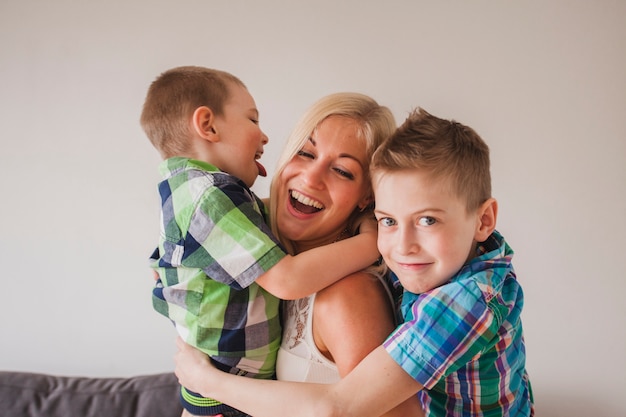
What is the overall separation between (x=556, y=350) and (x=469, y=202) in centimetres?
175

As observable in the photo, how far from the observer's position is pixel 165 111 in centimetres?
145

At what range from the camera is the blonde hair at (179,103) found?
1426 mm

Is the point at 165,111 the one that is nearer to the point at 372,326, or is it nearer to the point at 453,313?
the point at 372,326

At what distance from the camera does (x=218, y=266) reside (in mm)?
1206

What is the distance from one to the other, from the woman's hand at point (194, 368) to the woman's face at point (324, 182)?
0.37 meters

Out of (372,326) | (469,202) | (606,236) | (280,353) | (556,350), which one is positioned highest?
(469,202)

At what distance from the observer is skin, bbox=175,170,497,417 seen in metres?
1.05

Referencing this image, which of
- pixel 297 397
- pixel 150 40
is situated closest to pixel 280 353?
pixel 297 397

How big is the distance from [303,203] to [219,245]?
0.30 meters

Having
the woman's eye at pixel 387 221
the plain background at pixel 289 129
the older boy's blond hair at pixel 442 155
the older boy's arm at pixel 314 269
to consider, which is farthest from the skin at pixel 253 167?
the plain background at pixel 289 129

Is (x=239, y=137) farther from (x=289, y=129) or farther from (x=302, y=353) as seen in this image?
(x=289, y=129)

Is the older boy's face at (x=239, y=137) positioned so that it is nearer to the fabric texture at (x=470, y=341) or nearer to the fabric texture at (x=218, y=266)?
the fabric texture at (x=218, y=266)

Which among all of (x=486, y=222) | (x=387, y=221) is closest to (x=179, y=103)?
(x=387, y=221)

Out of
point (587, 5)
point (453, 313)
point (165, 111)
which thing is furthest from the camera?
point (587, 5)
